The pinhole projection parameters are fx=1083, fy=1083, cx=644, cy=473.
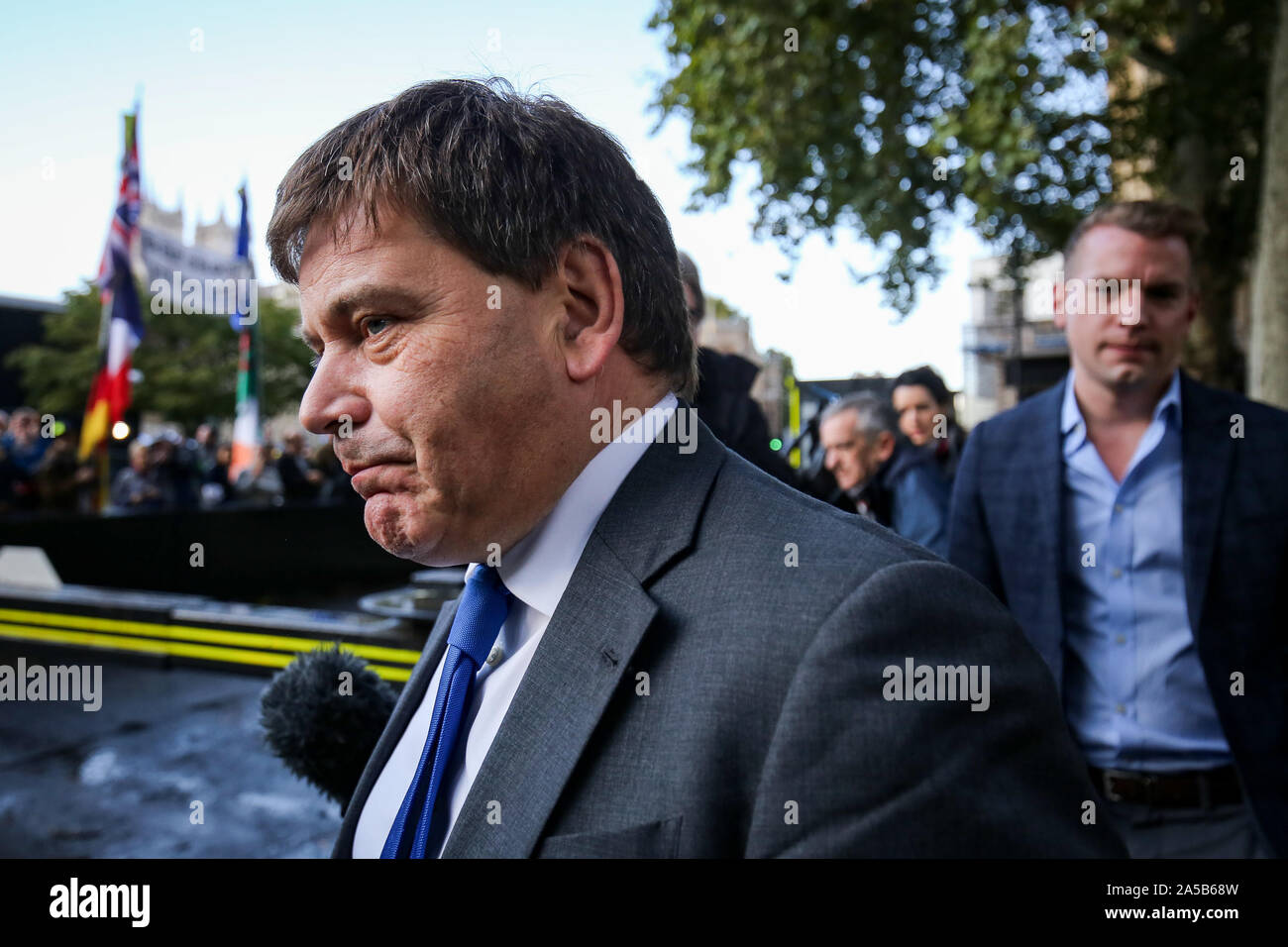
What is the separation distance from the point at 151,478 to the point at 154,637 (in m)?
6.17

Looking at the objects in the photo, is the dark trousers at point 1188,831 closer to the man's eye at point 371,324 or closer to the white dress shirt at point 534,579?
the white dress shirt at point 534,579

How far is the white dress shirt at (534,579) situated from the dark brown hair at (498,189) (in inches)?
5.5

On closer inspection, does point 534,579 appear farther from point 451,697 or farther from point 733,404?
point 733,404

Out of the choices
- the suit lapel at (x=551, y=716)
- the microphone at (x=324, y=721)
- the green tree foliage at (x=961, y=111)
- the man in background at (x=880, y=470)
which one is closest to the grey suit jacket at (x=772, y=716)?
the suit lapel at (x=551, y=716)

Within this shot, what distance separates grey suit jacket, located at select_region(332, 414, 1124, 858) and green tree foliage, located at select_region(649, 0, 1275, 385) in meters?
8.83

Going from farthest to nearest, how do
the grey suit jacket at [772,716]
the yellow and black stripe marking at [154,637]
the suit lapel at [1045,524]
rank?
the yellow and black stripe marking at [154,637]
the suit lapel at [1045,524]
the grey suit jacket at [772,716]

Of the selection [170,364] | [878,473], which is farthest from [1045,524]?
[170,364]

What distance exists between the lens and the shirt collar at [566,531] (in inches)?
56.8

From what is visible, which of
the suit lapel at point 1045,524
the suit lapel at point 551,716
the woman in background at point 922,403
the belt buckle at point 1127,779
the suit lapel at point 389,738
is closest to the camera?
the suit lapel at point 551,716

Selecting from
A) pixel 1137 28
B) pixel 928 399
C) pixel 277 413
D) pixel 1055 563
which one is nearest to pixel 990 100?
pixel 1137 28

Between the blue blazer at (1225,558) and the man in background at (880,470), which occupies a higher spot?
the man in background at (880,470)

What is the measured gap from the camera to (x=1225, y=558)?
99.0 inches
